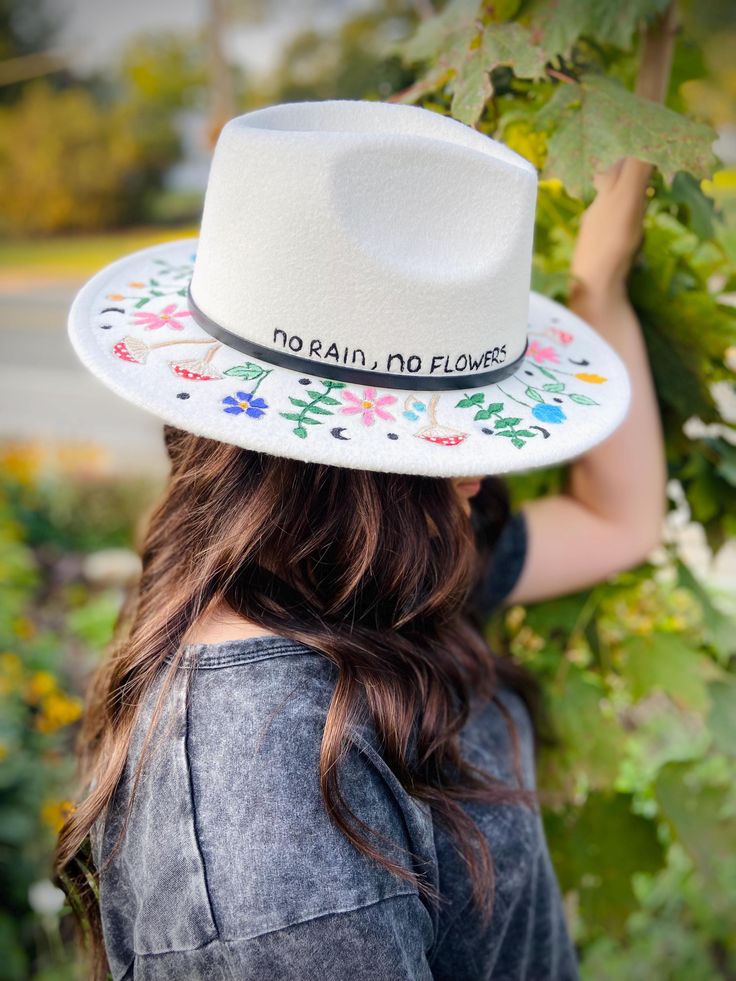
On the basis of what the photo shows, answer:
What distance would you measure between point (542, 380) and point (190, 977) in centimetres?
78

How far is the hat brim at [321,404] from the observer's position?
2.66ft

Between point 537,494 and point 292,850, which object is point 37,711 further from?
point 292,850

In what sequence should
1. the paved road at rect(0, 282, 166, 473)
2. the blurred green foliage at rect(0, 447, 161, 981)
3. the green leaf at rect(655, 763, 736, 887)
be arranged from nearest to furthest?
the green leaf at rect(655, 763, 736, 887)
the blurred green foliage at rect(0, 447, 161, 981)
the paved road at rect(0, 282, 166, 473)

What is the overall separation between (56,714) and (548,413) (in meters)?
2.34

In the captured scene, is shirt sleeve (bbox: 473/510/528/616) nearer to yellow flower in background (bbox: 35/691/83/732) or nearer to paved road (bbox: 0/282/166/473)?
yellow flower in background (bbox: 35/691/83/732)

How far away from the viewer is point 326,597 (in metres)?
0.98

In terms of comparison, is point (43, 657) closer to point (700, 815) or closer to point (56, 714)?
point (56, 714)

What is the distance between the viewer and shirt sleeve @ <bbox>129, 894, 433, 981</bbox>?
76 centimetres

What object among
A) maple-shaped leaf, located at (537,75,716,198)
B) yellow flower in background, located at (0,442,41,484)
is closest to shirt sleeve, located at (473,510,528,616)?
maple-shaped leaf, located at (537,75,716,198)

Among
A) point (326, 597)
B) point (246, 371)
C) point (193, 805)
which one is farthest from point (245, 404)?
point (193, 805)

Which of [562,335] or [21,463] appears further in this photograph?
[21,463]

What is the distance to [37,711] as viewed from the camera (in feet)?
9.70

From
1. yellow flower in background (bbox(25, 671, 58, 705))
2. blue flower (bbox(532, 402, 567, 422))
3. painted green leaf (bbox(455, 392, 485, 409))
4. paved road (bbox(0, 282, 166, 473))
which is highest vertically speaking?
painted green leaf (bbox(455, 392, 485, 409))

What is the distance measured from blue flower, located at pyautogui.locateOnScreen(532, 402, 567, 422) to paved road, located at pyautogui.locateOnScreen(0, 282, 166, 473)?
5.25 m
